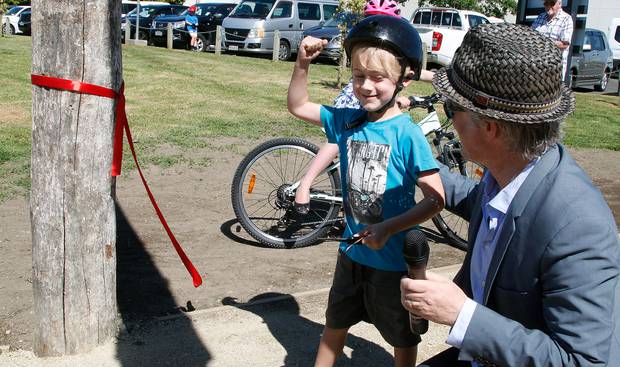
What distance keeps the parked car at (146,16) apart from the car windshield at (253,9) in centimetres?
517

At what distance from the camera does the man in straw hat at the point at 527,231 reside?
1.69 meters

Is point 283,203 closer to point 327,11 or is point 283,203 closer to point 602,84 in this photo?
point 602,84

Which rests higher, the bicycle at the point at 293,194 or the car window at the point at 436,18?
the car window at the point at 436,18

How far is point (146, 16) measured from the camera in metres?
27.0

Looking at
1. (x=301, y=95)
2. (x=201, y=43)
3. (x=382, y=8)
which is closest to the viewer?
(x=301, y=95)

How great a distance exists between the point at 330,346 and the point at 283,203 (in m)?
2.23

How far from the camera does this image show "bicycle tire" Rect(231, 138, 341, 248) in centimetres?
531

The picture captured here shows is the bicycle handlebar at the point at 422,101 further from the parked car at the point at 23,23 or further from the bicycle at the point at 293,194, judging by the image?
the parked car at the point at 23,23

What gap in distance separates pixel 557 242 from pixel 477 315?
10.4 inches

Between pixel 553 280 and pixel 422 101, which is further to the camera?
pixel 422 101

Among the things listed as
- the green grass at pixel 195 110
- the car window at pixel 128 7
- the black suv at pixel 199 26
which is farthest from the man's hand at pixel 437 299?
the car window at pixel 128 7

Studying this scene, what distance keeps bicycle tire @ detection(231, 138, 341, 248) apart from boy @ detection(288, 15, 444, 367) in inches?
81.4

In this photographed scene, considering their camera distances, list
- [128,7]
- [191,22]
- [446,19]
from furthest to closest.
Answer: [128,7] < [191,22] < [446,19]

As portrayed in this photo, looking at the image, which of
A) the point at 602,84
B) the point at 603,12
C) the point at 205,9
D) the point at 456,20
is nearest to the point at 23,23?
the point at 205,9
